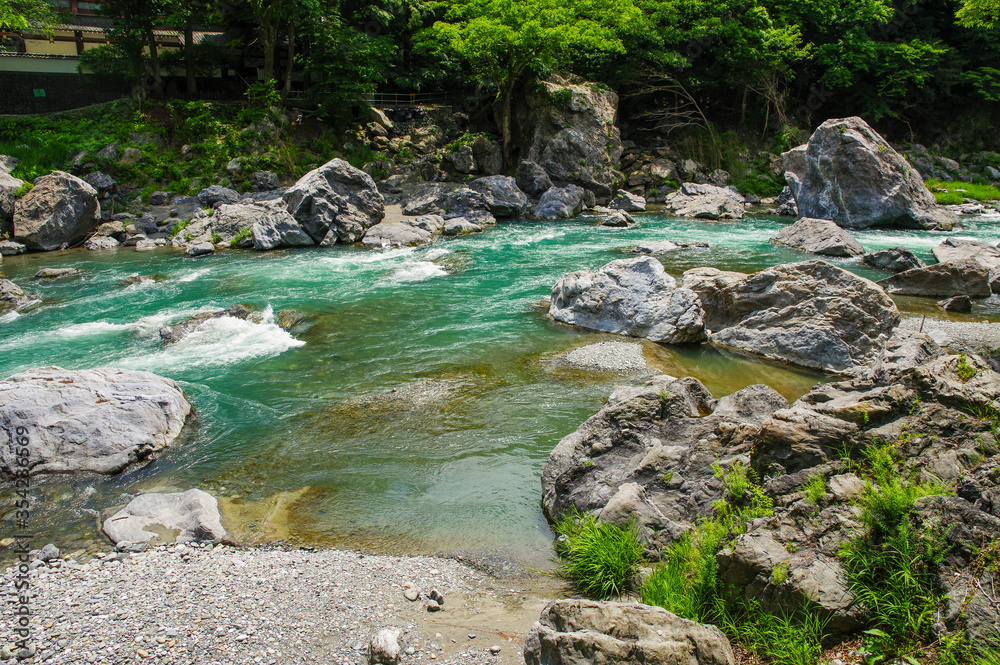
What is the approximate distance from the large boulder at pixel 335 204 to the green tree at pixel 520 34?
10503mm

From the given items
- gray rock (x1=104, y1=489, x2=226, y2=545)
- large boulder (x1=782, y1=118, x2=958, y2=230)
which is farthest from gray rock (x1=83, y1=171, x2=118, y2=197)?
large boulder (x1=782, y1=118, x2=958, y2=230)

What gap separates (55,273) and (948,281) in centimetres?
2525

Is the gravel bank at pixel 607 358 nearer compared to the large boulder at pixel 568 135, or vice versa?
the gravel bank at pixel 607 358

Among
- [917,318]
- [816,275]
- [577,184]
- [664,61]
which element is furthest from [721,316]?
[664,61]

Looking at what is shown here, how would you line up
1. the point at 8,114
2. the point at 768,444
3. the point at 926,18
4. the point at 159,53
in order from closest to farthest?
the point at 768,444 < the point at 8,114 < the point at 159,53 < the point at 926,18

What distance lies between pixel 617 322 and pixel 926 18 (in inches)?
1774

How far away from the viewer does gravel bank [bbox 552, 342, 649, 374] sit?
1124cm

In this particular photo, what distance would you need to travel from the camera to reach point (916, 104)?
4319 centimetres

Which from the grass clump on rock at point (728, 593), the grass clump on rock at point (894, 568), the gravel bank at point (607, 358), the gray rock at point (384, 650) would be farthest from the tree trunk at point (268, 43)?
the grass clump on rock at point (894, 568)

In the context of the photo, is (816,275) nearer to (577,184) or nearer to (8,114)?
(577,184)

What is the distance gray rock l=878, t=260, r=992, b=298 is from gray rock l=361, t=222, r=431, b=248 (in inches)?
619

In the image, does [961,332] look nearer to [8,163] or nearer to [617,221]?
[617,221]

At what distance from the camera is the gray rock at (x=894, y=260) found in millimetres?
18016

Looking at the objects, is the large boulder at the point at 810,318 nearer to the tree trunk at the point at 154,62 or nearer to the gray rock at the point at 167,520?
the gray rock at the point at 167,520
